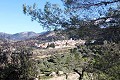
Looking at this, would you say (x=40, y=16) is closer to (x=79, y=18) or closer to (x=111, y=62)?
(x=79, y=18)

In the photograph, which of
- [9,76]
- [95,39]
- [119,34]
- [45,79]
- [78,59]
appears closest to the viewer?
[119,34]

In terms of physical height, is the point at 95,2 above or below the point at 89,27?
above

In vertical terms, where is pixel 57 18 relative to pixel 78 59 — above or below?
above

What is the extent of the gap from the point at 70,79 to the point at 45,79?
20.0ft

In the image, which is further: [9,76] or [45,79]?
[45,79]

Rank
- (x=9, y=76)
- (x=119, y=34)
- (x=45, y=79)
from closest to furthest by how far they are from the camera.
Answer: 1. (x=119, y=34)
2. (x=9, y=76)
3. (x=45, y=79)

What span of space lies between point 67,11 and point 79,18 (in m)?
0.73

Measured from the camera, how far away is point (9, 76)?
4753 cm

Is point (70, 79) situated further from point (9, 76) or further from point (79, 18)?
point (79, 18)

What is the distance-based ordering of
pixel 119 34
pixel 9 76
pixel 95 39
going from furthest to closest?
Result: pixel 9 76
pixel 95 39
pixel 119 34

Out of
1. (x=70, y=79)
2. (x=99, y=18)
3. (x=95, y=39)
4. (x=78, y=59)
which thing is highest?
(x=99, y=18)

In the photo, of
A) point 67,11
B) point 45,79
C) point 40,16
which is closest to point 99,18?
point 67,11

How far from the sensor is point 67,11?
15.3 m

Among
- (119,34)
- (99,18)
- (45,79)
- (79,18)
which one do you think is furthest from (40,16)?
(45,79)
